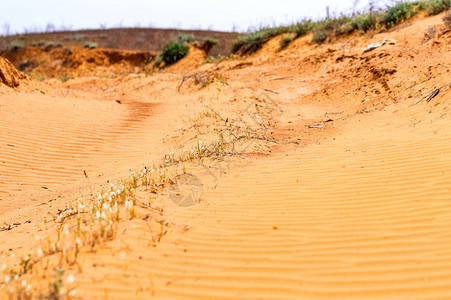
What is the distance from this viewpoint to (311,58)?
1388 centimetres

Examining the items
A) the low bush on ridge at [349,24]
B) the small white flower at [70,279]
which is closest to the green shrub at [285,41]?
the low bush on ridge at [349,24]

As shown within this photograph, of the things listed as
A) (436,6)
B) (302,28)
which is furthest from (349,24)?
(436,6)

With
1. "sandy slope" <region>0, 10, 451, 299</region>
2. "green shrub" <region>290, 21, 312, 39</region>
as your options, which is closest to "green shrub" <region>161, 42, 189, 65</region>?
"green shrub" <region>290, 21, 312, 39</region>

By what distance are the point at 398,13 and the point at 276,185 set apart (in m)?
11.7

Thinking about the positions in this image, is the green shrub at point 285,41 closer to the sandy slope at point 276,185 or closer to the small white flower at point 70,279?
the sandy slope at point 276,185

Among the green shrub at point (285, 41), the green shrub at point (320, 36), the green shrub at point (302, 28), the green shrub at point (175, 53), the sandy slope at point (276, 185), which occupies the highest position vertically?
the green shrub at point (175, 53)

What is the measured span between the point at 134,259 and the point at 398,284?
2.02m

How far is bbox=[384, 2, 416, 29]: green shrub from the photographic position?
43.5ft

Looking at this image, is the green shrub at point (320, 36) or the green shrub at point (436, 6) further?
the green shrub at point (320, 36)

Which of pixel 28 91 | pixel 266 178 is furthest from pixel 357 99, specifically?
pixel 28 91

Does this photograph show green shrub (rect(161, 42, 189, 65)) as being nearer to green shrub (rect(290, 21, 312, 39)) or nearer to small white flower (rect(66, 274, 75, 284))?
green shrub (rect(290, 21, 312, 39))

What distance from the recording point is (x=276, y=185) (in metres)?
4.72

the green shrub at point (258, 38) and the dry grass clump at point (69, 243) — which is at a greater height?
the green shrub at point (258, 38)

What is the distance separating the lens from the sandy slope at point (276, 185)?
2.78 meters
